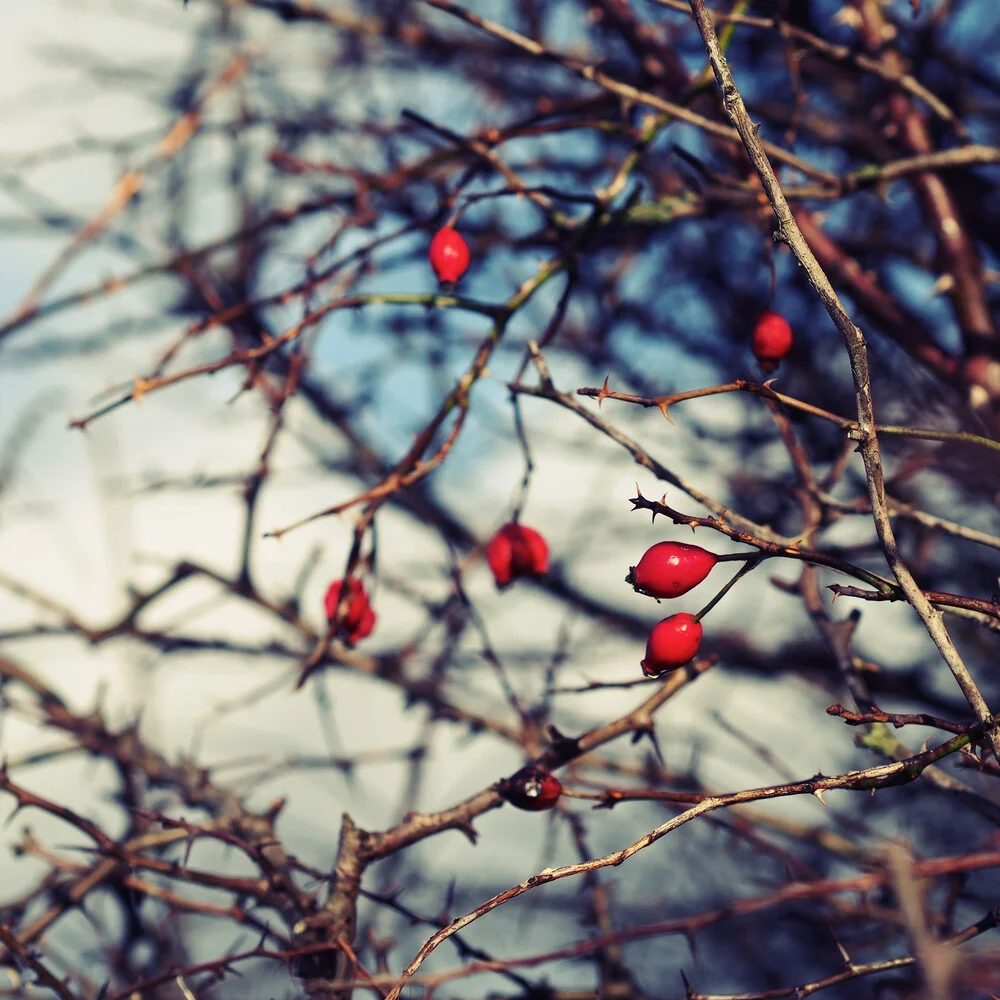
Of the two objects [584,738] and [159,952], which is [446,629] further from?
[584,738]

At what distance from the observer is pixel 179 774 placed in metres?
1.93

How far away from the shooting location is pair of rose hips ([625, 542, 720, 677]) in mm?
1000

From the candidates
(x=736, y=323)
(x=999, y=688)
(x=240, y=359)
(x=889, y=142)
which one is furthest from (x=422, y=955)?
(x=999, y=688)

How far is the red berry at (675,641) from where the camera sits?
1.03 m

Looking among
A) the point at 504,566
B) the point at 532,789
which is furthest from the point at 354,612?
the point at 532,789

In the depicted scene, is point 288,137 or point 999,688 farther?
point 288,137

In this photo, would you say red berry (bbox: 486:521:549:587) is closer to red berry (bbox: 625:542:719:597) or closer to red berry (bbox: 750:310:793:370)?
red berry (bbox: 750:310:793:370)

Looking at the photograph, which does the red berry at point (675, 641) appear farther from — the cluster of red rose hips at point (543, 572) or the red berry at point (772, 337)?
the red berry at point (772, 337)

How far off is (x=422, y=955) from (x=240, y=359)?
0.92 meters

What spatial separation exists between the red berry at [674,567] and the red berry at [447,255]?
69cm

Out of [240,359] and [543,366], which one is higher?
[240,359]

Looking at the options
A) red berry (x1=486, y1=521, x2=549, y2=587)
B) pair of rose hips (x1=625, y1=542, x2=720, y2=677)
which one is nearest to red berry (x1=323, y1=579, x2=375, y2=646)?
red berry (x1=486, y1=521, x2=549, y2=587)

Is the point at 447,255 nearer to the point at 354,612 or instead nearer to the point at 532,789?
the point at 354,612

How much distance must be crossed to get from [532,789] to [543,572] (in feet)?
1.71
